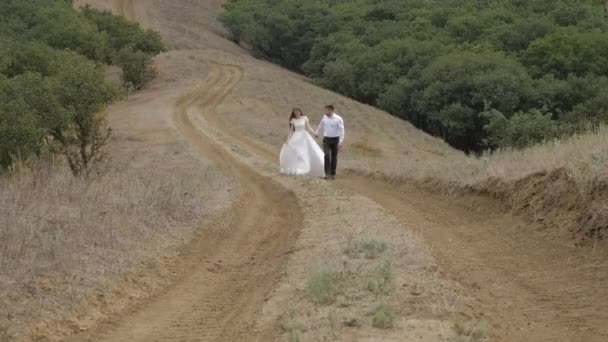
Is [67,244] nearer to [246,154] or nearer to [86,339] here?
[86,339]

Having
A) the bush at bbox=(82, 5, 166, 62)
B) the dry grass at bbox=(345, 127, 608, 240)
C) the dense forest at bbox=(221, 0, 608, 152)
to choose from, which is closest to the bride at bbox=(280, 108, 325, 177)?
the dry grass at bbox=(345, 127, 608, 240)

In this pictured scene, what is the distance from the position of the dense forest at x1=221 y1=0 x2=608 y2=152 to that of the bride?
14.0 meters

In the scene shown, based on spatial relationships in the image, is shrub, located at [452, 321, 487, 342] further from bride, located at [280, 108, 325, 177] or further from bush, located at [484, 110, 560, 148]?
bush, located at [484, 110, 560, 148]

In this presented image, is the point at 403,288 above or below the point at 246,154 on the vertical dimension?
above

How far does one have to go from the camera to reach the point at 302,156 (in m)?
17.2

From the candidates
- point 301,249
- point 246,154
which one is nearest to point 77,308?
point 301,249

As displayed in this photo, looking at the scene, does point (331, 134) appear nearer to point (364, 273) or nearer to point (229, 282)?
point (229, 282)

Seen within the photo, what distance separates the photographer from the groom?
16.2 meters

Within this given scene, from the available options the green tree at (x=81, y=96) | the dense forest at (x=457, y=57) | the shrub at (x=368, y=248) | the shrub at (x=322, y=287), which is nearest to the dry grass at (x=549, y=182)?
the shrub at (x=368, y=248)

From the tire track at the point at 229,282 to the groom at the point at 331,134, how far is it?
240cm

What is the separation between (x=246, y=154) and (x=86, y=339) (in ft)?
55.9

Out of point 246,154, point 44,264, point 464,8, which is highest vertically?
point 464,8

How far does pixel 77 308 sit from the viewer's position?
260 inches

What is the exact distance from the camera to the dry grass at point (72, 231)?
6660 mm
